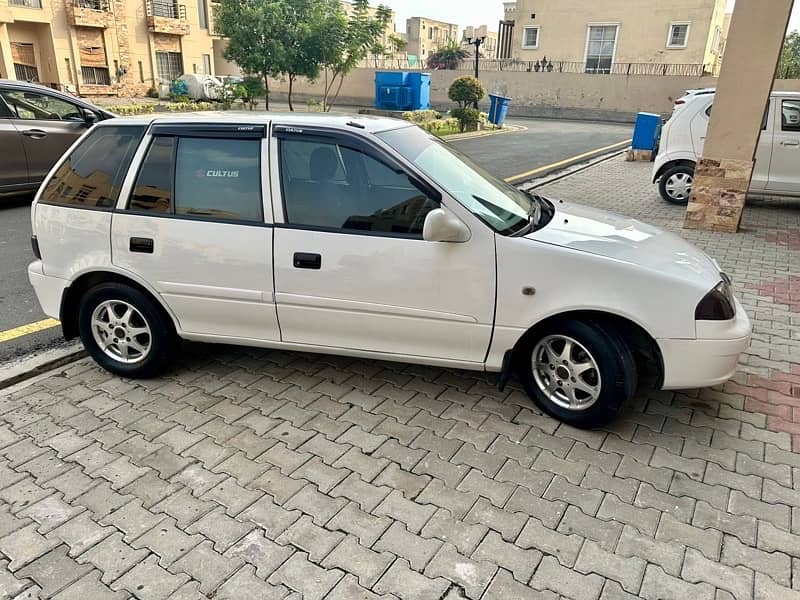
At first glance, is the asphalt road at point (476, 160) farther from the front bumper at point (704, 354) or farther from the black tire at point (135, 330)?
the front bumper at point (704, 354)

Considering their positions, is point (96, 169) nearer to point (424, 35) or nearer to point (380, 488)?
point (380, 488)

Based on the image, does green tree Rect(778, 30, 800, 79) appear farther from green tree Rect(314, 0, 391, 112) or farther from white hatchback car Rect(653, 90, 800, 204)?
white hatchback car Rect(653, 90, 800, 204)

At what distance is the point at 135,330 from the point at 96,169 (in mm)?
1049

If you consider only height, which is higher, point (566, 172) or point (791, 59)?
point (791, 59)

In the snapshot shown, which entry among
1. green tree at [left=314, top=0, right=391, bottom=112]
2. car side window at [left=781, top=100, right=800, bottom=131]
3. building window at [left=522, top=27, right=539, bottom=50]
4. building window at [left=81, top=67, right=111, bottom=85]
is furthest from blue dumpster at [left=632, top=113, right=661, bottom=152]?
building window at [left=81, top=67, right=111, bottom=85]

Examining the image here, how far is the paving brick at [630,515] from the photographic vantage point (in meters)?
2.70

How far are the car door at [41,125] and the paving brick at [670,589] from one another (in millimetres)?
9140

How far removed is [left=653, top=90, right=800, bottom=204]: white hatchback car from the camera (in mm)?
8508

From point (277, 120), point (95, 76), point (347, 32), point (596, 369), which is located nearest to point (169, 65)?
point (95, 76)

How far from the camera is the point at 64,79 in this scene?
3033 cm

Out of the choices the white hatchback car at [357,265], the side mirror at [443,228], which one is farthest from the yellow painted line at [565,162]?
the side mirror at [443,228]

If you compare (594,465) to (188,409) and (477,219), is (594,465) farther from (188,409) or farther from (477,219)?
(188,409)

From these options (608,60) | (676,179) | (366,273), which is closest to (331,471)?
(366,273)

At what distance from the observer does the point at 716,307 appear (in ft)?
10.5
